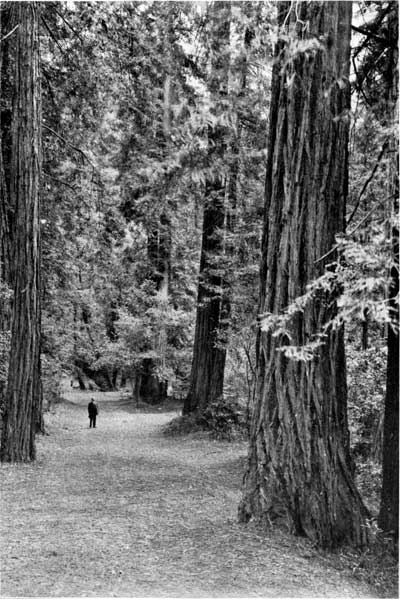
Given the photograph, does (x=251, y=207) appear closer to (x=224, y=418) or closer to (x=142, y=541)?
(x=224, y=418)

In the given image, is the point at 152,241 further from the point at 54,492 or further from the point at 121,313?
the point at 54,492

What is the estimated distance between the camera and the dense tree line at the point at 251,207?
15.6 feet

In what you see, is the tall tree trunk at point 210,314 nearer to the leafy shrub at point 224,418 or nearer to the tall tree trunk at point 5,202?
Result: the leafy shrub at point 224,418

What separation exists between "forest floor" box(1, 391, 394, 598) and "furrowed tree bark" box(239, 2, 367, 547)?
451 millimetres

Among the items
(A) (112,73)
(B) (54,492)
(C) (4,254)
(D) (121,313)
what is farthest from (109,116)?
(B) (54,492)

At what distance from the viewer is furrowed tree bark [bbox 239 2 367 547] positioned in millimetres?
5020

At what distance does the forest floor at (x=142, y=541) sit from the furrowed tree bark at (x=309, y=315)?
451mm

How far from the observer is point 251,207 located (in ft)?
35.7

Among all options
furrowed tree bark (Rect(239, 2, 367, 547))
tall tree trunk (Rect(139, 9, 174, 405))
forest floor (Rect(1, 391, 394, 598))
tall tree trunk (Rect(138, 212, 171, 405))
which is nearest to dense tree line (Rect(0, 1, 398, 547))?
furrowed tree bark (Rect(239, 2, 367, 547))

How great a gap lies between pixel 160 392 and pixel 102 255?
9724 mm

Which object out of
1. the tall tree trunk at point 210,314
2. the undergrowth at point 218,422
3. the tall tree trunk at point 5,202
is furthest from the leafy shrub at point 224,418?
the tall tree trunk at point 5,202

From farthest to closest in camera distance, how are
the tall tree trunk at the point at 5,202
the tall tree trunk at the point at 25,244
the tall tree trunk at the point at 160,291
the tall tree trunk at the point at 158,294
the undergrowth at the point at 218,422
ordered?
1. the tall tree trunk at the point at 158,294
2. the tall tree trunk at the point at 160,291
3. the undergrowth at the point at 218,422
4. the tall tree trunk at the point at 5,202
5. the tall tree trunk at the point at 25,244

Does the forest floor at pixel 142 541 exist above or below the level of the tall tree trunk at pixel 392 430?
below

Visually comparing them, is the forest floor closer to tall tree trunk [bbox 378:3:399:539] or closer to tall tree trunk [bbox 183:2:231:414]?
tall tree trunk [bbox 378:3:399:539]
